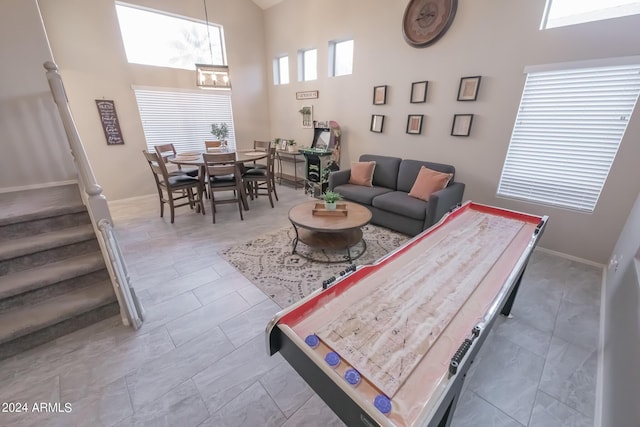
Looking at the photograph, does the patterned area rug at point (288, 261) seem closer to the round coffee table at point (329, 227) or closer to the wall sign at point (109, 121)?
the round coffee table at point (329, 227)

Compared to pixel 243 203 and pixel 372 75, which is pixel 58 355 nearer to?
pixel 243 203

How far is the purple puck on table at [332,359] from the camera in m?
0.83

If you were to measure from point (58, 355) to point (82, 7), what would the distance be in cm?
481

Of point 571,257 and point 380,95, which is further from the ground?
point 380,95

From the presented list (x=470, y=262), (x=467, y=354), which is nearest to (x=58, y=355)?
(x=467, y=354)

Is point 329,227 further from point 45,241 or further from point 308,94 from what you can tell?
point 308,94

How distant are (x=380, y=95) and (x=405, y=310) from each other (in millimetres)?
3786


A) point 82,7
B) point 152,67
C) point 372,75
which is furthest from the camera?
point 152,67

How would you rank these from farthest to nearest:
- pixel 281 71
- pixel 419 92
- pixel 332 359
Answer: pixel 281 71 < pixel 419 92 < pixel 332 359

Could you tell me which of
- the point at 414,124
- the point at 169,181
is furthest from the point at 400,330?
the point at 169,181

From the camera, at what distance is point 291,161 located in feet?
19.1

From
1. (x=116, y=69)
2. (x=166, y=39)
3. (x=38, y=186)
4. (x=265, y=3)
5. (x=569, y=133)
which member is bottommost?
(x=38, y=186)

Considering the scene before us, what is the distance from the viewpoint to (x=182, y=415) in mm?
1347

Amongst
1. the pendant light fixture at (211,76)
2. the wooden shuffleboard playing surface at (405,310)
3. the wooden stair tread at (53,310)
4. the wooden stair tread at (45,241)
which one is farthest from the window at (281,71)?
the wooden shuffleboard playing surface at (405,310)
